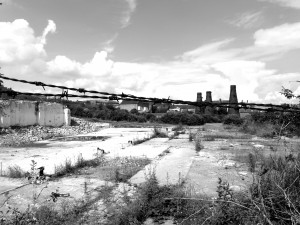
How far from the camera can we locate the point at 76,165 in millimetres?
7867

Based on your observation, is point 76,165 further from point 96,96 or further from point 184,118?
point 184,118

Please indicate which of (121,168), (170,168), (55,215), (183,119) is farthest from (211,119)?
(55,215)

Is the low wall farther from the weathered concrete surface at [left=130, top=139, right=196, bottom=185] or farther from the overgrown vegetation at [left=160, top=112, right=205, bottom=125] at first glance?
the overgrown vegetation at [left=160, top=112, right=205, bottom=125]

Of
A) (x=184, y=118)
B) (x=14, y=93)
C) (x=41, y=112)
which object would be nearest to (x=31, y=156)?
(x=14, y=93)

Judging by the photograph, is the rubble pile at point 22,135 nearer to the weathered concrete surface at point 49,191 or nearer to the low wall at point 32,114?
the low wall at point 32,114

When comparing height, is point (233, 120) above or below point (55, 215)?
above

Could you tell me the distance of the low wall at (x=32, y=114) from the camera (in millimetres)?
19569

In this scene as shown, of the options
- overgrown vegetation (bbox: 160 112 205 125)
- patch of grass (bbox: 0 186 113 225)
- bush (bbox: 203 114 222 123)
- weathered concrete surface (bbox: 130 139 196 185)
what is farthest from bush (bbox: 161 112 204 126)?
patch of grass (bbox: 0 186 113 225)

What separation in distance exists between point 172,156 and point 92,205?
5267mm

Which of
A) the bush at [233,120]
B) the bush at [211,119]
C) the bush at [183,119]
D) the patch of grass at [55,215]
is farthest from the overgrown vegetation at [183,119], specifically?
the patch of grass at [55,215]

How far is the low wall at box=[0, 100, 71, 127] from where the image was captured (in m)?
19.6

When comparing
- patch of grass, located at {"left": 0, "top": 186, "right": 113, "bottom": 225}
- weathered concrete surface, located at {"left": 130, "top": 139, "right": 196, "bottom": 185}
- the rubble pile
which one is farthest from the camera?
the rubble pile

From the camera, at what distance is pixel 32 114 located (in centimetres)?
2200

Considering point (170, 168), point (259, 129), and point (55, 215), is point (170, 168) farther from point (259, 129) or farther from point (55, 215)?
point (259, 129)
